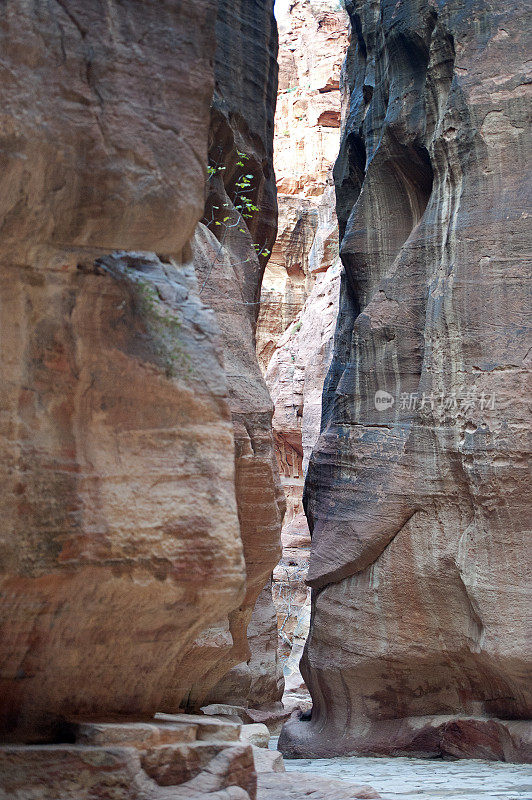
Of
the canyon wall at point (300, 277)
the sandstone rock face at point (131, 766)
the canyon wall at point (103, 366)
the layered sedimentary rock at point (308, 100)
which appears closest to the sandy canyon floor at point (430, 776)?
the sandstone rock face at point (131, 766)

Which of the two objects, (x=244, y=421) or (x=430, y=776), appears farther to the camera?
(x=244, y=421)

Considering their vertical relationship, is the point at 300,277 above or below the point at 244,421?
above

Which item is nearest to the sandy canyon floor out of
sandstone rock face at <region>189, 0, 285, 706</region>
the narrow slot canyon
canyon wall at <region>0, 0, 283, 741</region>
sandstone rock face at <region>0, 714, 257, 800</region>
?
the narrow slot canyon

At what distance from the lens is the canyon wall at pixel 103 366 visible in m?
4.36

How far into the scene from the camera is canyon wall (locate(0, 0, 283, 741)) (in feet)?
14.3

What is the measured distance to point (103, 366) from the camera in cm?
463

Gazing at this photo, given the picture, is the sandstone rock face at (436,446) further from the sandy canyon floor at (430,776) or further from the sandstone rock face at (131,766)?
the sandstone rock face at (131,766)

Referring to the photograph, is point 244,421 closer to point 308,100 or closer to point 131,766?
point 131,766

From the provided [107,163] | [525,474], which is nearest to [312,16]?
[525,474]

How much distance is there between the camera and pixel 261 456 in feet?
30.6

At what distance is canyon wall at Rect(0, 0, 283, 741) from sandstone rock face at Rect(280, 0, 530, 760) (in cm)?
626

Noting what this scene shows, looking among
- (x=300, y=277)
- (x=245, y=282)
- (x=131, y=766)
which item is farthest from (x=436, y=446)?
(x=300, y=277)

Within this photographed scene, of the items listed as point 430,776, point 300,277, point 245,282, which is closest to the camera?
point 430,776

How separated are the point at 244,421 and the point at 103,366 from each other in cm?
470
